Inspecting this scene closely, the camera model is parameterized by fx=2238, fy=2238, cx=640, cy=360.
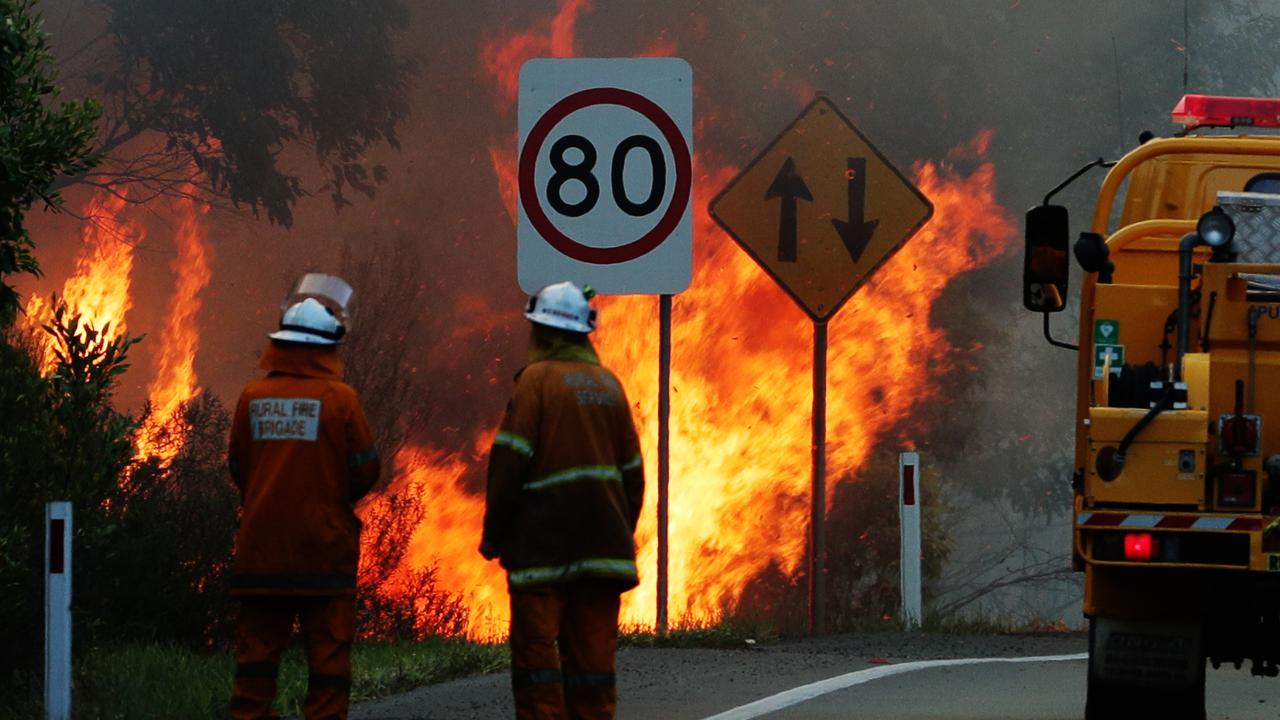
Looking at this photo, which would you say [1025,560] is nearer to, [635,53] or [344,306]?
[635,53]

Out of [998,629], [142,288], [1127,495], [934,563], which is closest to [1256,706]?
[1127,495]

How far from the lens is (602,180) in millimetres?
12453

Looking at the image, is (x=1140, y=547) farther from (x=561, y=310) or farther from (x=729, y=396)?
(x=729, y=396)

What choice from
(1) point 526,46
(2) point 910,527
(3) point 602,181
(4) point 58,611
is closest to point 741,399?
(1) point 526,46

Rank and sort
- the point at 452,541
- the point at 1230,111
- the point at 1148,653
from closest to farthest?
the point at 1148,653, the point at 1230,111, the point at 452,541

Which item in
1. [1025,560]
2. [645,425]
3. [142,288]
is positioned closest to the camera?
[645,425]

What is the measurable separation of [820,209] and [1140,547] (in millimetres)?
6155

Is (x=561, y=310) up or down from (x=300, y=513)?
up

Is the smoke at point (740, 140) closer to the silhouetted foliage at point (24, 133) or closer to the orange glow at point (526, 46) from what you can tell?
the orange glow at point (526, 46)

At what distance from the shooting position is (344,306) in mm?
8672

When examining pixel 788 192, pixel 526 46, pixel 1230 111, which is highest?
pixel 526 46

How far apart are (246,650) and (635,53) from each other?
20.3 m

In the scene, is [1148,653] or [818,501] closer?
[1148,653]

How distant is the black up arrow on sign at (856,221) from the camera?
14.2 meters
